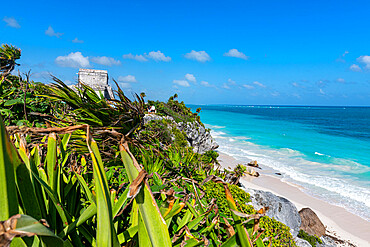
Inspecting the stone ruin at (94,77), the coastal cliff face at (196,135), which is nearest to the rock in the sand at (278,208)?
the coastal cliff face at (196,135)

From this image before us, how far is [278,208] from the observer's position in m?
6.32

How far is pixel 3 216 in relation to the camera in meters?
0.55

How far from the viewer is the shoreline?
29.4 feet

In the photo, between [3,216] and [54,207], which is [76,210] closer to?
[54,207]

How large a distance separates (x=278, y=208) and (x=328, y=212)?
6.37 metres

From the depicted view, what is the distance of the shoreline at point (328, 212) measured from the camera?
896cm

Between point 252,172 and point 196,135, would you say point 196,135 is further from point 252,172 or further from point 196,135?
point 252,172

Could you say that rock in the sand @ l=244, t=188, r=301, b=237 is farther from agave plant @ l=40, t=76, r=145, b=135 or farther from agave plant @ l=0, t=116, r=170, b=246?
agave plant @ l=0, t=116, r=170, b=246

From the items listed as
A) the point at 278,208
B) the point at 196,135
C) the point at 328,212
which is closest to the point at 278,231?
the point at 278,208

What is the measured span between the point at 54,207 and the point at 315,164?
864 inches

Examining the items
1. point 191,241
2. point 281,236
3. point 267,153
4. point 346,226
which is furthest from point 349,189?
point 191,241

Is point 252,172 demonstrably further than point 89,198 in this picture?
Yes

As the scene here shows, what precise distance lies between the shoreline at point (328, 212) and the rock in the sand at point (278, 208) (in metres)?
1.47

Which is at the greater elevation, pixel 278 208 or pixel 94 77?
pixel 94 77
